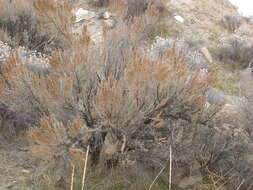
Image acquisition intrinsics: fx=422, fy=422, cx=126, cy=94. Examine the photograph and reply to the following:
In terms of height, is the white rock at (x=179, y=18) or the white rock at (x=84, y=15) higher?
the white rock at (x=84, y=15)

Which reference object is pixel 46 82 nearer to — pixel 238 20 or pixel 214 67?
pixel 214 67

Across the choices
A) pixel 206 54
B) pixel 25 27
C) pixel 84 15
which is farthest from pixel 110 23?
pixel 25 27

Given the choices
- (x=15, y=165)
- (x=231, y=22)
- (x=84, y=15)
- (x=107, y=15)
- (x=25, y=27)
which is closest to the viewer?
(x=15, y=165)

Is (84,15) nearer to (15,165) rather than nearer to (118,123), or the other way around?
(15,165)

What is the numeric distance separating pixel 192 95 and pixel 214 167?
124 cm

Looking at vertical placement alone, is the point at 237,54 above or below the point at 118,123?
below

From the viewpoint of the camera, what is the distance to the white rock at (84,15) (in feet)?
35.5

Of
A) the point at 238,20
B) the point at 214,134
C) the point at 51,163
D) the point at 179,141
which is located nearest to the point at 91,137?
the point at 51,163

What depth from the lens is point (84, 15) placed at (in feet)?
35.9

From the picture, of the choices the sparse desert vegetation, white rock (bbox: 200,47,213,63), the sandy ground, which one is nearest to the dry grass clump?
the sparse desert vegetation

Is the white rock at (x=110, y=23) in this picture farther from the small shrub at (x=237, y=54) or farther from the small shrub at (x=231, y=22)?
the small shrub at (x=231, y=22)

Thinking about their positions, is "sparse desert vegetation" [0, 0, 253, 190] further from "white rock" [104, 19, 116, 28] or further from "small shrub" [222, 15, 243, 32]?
"small shrub" [222, 15, 243, 32]

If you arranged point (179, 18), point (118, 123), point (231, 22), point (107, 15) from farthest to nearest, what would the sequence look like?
point (231, 22)
point (179, 18)
point (107, 15)
point (118, 123)

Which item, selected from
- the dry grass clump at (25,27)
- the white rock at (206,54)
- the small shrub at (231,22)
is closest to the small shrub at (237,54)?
the white rock at (206,54)
